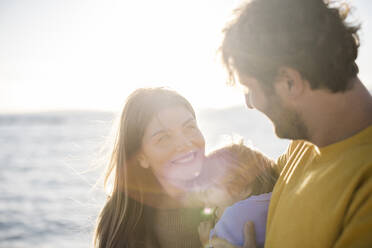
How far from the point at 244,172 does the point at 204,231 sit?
595 millimetres

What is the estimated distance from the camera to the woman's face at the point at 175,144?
2.90 metres

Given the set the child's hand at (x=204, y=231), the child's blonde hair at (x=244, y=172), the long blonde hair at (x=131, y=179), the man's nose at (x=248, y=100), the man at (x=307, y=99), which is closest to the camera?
the man at (x=307, y=99)

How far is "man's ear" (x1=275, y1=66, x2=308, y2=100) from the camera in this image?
1911 mm

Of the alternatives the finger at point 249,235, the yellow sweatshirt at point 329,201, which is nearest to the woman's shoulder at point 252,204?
the finger at point 249,235

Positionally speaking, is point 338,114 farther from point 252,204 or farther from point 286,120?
point 252,204

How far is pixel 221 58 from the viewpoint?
7.17 feet

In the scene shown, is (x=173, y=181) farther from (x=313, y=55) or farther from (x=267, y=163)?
(x=313, y=55)

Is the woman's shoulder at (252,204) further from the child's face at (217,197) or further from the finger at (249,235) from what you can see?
the child's face at (217,197)

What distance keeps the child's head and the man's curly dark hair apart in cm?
91

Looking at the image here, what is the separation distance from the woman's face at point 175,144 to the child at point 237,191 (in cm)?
15

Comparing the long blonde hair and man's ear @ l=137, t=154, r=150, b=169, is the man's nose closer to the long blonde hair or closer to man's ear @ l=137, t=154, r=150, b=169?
the long blonde hair

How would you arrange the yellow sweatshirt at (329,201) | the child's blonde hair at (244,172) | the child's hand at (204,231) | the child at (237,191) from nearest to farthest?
the yellow sweatshirt at (329,201), the child at (237,191), the child's blonde hair at (244,172), the child's hand at (204,231)

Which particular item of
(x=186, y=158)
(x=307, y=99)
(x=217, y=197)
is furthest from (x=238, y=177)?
(x=307, y=99)

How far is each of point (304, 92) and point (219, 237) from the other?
1127mm
